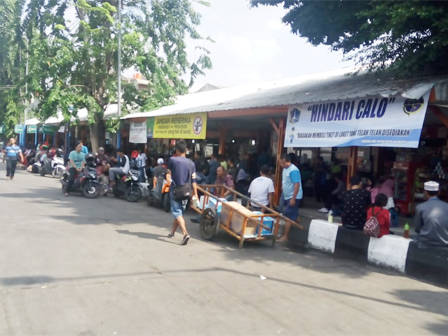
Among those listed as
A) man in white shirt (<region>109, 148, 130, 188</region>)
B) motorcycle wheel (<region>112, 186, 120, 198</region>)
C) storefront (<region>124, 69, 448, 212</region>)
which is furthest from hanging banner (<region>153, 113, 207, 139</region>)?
motorcycle wheel (<region>112, 186, 120, 198</region>)

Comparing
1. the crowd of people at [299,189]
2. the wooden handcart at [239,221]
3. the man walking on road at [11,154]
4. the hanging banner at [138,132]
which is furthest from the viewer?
the man walking on road at [11,154]

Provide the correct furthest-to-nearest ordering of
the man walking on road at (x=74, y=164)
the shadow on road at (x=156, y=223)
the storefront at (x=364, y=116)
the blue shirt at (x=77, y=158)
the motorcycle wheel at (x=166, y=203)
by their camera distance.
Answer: the blue shirt at (x=77, y=158) → the man walking on road at (x=74, y=164) → the motorcycle wheel at (x=166, y=203) → the storefront at (x=364, y=116) → the shadow on road at (x=156, y=223)

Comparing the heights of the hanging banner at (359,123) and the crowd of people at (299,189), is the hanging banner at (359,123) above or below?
above

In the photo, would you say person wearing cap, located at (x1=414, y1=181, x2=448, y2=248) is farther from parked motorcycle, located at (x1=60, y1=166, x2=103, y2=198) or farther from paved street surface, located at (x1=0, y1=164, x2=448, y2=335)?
parked motorcycle, located at (x1=60, y1=166, x2=103, y2=198)

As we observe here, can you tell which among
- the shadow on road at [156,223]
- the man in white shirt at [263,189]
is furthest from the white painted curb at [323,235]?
the man in white shirt at [263,189]

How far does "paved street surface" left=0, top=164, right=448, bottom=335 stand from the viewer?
14.4ft

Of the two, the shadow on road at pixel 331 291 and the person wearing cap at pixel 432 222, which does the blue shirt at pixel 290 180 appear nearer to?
the person wearing cap at pixel 432 222

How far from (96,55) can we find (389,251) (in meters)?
16.2

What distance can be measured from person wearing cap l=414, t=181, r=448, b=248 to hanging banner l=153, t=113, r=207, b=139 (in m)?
7.52

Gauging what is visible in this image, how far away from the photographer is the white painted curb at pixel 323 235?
804 centimetres

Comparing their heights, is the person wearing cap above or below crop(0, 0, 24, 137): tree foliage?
below

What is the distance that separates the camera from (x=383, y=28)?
26.9ft

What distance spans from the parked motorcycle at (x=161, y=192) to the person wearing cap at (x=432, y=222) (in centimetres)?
669

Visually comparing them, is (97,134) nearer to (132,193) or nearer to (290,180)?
(132,193)
